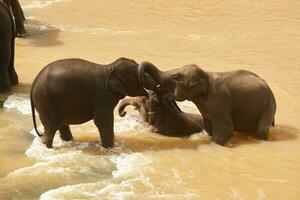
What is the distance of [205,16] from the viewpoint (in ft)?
48.2

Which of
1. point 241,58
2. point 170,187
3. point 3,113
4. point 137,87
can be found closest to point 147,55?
point 241,58

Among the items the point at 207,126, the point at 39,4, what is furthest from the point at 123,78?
the point at 39,4

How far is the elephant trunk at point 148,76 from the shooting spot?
Result: 21.0 ft

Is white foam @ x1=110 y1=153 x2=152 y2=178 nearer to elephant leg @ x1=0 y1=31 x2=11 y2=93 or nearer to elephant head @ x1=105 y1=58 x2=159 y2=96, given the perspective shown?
elephant head @ x1=105 y1=58 x2=159 y2=96

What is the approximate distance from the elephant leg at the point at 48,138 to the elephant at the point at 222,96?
1078mm

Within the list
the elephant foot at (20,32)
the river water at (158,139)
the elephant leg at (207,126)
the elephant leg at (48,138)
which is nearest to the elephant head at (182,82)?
the elephant leg at (207,126)

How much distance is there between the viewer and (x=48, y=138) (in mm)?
6535

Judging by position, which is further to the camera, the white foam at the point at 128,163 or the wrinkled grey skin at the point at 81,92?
the wrinkled grey skin at the point at 81,92

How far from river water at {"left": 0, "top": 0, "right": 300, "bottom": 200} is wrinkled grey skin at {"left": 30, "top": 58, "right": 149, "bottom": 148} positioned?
34 centimetres

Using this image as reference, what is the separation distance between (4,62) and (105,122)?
3100 mm

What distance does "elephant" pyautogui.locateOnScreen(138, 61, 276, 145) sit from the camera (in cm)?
664

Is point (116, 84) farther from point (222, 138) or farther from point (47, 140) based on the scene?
point (222, 138)

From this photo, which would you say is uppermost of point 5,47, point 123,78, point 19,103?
point 123,78

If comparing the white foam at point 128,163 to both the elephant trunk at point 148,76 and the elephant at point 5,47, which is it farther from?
the elephant at point 5,47
